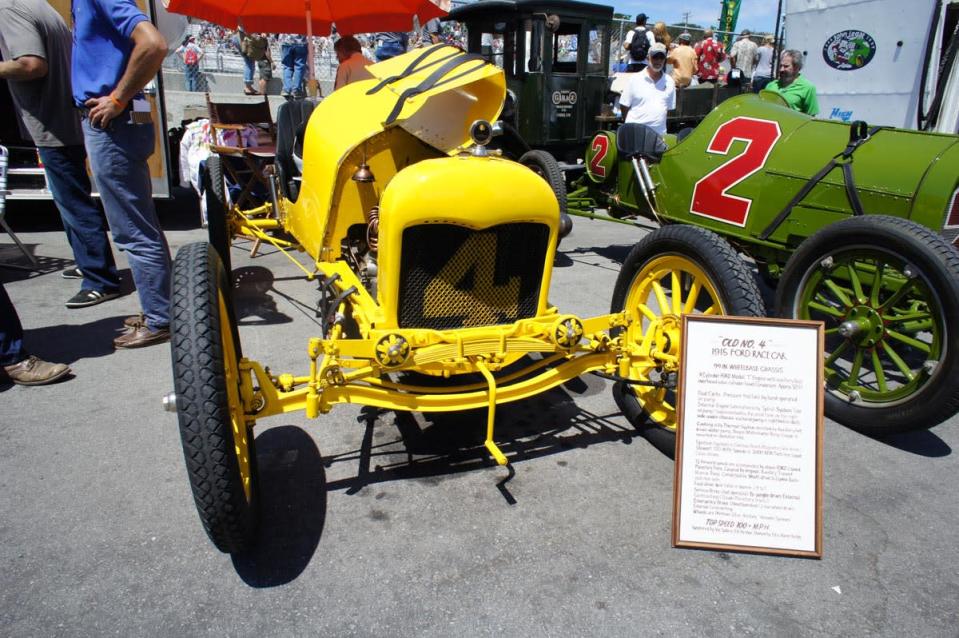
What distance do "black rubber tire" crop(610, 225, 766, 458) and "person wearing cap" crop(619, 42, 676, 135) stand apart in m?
3.90

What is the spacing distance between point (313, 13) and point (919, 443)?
5.82 m

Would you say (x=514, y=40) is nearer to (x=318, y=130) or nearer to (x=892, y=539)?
(x=318, y=130)

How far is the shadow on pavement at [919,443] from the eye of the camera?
2842 millimetres

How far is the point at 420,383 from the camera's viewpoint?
290 cm

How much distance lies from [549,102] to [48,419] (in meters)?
7.85

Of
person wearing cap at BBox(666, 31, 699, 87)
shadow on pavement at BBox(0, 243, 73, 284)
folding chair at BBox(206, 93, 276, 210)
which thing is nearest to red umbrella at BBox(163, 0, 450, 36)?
folding chair at BBox(206, 93, 276, 210)

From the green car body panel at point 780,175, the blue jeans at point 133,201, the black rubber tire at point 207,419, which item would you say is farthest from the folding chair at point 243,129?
the black rubber tire at point 207,419

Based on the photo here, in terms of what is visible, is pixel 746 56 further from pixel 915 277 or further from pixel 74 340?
pixel 74 340

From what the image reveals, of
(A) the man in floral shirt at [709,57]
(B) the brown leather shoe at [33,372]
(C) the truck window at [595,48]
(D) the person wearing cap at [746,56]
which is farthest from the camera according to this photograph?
(D) the person wearing cap at [746,56]

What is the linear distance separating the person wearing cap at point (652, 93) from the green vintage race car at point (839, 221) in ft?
4.07

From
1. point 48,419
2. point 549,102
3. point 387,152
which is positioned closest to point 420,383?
point 387,152

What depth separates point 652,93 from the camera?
6406mm

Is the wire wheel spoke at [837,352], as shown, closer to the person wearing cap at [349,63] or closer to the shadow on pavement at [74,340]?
the shadow on pavement at [74,340]

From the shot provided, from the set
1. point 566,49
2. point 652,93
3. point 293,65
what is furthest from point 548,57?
point 293,65
